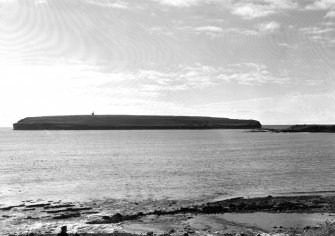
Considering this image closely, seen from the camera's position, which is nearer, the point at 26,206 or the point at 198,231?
the point at 198,231

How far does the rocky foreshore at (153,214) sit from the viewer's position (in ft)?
102

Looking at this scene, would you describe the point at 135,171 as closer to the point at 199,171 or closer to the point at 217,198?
the point at 199,171

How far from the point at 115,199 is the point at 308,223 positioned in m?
20.8

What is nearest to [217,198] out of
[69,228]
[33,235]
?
[69,228]

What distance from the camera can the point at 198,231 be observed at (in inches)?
1193

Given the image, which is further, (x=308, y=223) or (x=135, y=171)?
(x=135, y=171)

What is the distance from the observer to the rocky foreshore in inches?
1223

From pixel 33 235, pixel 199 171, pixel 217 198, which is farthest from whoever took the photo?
pixel 199 171

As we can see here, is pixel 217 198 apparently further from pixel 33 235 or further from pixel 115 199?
pixel 33 235

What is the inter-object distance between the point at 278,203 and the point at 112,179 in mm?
30124

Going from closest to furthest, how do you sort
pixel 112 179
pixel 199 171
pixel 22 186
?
pixel 22 186
pixel 112 179
pixel 199 171

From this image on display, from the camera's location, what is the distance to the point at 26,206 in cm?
4075

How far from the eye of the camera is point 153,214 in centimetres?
3628

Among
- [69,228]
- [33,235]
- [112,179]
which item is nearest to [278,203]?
[69,228]
